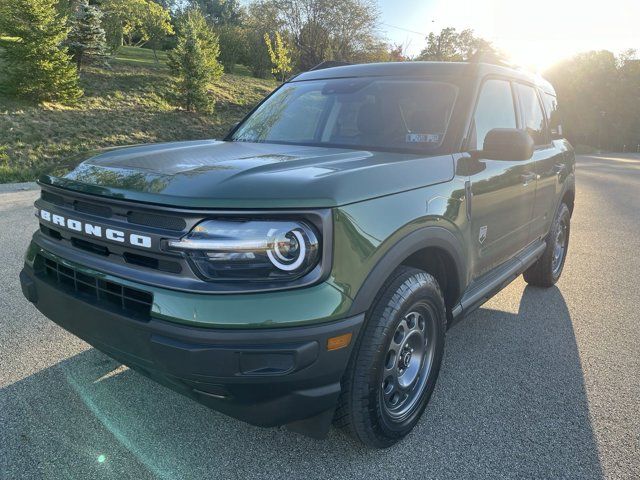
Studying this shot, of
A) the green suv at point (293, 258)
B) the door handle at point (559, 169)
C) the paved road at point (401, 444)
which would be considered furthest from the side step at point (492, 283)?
the door handle at point (559, 169)

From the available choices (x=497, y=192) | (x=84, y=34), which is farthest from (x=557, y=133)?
(x=84, y=34)

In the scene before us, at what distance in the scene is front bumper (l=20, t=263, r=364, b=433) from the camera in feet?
5.51

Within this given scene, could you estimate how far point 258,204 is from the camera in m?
1.74

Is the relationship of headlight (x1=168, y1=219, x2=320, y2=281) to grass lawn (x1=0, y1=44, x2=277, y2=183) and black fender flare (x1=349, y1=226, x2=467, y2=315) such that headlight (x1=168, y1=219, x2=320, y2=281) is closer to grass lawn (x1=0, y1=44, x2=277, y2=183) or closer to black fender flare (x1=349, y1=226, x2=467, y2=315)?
black fender flare (x1=349, y1=226, x2=467, y2=315)

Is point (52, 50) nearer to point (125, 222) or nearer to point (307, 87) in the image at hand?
point (307, 87)

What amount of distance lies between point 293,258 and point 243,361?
1.35ft

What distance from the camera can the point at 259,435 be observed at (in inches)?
94.3

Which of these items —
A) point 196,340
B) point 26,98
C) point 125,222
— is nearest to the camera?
point 196,340

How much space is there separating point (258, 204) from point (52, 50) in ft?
65.5

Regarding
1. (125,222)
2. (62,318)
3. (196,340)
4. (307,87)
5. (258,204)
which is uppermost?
(307,87)

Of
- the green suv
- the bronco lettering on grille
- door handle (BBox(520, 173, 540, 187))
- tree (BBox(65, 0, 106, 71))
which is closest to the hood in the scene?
the green suv

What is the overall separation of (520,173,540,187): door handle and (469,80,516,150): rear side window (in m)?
0.38

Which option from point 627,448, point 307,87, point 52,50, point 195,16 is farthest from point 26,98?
point 627,448

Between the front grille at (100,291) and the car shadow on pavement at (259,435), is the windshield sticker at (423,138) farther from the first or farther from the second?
the front grille at (100,291)
